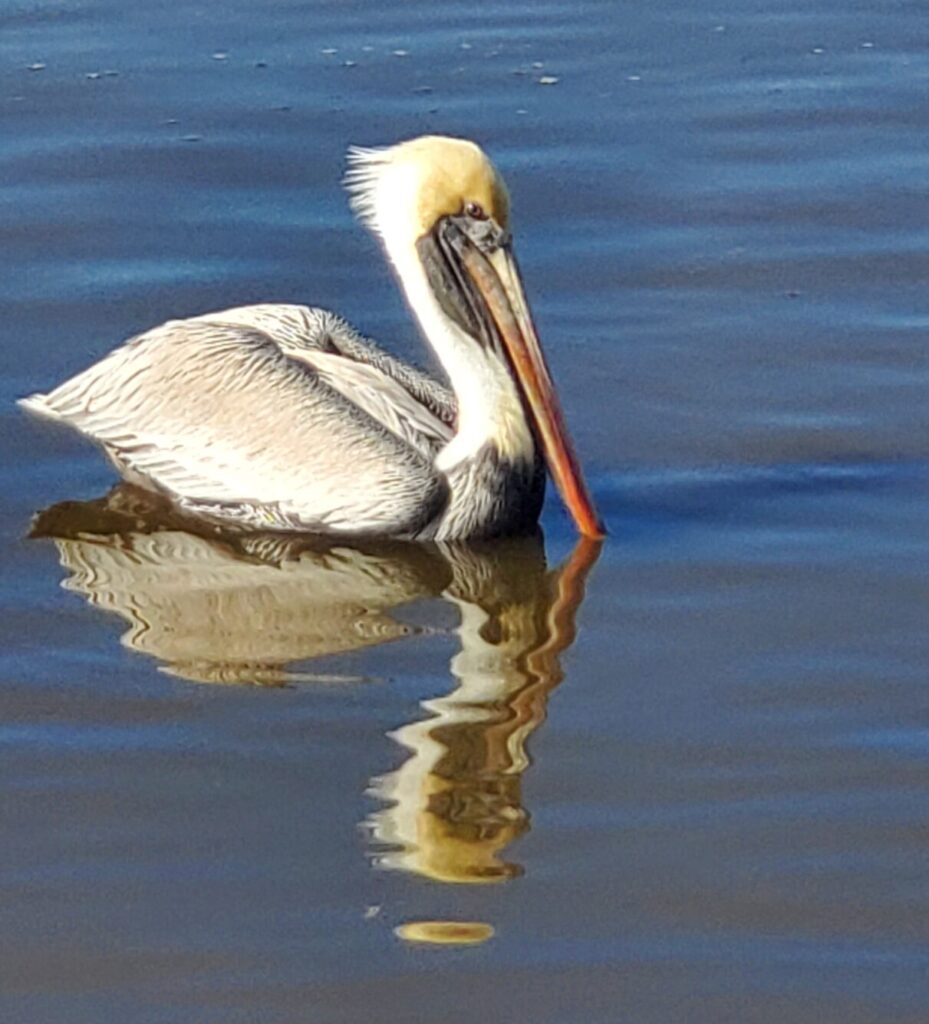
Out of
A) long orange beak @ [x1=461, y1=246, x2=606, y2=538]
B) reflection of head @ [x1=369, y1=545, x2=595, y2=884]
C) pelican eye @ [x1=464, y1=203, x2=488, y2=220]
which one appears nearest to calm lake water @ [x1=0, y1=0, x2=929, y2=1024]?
reflection of head @ [x1=369, y1=545, x2=595, y2=884]

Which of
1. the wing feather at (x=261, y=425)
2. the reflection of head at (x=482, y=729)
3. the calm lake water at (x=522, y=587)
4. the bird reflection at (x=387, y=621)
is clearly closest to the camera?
the calm lake water at (x=522, y=587)

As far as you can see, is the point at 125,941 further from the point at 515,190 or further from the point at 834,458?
the point at 515,190

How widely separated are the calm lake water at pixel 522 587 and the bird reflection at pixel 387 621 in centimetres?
1

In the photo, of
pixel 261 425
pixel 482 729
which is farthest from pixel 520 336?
pixel 482 729

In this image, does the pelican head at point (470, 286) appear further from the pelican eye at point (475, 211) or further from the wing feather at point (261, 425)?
the wing feather at point (261, 425)

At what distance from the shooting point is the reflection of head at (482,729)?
510 centimetres

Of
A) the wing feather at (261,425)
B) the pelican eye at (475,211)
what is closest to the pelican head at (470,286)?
the pelican eye at (475,211)

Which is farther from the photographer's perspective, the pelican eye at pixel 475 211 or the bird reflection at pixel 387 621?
the pelican eye at pixel 475 211

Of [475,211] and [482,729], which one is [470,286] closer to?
[475,211]

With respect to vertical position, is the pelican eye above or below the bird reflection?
above

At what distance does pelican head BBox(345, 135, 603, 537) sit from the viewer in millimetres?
6758

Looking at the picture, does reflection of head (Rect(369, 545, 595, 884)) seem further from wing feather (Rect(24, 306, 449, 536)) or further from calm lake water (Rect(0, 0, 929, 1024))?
wing feather (Rect(24, 306, 449, 536))

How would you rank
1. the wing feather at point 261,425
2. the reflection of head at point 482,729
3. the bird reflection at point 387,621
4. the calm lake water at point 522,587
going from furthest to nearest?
the wing feather at point 261,425, the bird reflection at point 387,621, the reflection of head at point 482,729, the calm lake water at point 522,587

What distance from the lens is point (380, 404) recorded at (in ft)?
22.6
